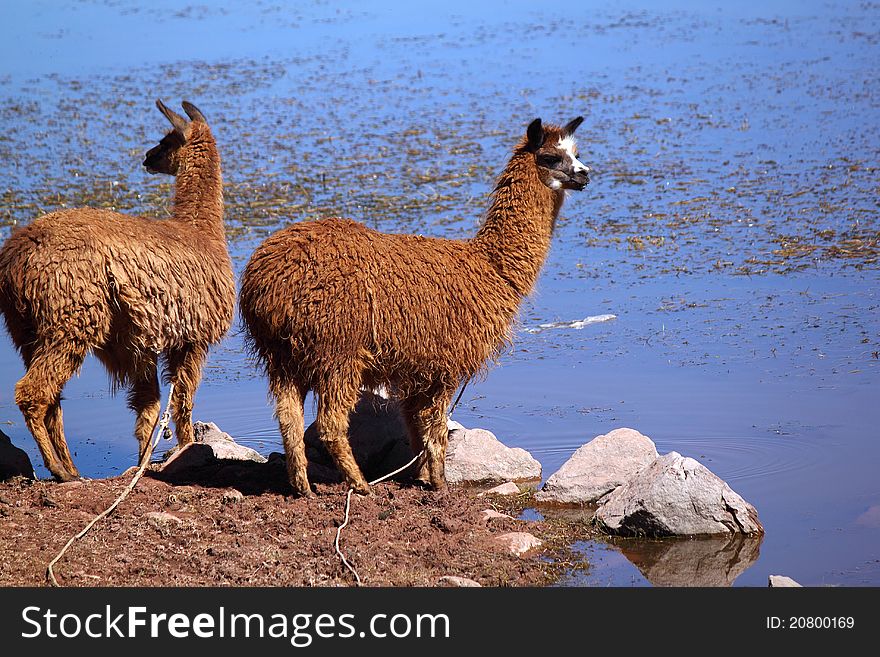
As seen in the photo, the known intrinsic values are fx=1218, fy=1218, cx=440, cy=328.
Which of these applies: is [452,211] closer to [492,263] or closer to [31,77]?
[492,263]

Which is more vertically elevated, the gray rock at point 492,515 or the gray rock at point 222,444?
the gray rock at point 492,515

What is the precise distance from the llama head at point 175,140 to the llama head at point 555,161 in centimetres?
294

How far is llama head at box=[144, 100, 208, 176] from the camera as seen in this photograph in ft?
33.5

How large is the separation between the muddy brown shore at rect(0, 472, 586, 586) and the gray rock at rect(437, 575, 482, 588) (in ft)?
0.18

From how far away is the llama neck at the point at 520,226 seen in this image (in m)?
9.01

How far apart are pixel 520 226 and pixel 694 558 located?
9.13 feet

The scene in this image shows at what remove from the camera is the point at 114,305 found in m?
8.39

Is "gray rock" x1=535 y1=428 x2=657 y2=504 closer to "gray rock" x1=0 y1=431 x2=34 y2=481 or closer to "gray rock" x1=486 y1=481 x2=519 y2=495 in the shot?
"gray rock" x1=486 y1=481 x2=519 y2=495

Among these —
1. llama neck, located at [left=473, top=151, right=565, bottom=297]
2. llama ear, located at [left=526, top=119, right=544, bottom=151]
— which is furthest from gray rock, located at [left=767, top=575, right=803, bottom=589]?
llama ear, located at [left=526, top=119, right=544, bottom=151]

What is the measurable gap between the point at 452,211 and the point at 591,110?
20.7 feet

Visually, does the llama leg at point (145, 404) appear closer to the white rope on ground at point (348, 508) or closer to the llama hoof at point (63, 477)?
the llama hoof at point (63, 477)

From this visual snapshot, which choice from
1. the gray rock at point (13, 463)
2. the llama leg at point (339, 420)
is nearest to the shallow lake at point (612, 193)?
the gray rock at point (13, 463)

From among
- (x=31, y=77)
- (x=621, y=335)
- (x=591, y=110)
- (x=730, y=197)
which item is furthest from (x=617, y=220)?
(x=31, y=77)

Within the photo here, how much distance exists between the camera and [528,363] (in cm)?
1179
